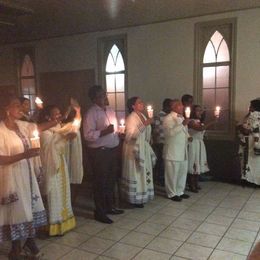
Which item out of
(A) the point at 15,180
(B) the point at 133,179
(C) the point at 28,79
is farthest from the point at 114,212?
(C) the point at 28,79

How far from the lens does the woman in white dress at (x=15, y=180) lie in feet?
8.91

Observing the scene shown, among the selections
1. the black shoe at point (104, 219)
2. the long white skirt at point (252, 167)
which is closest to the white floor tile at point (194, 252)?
the black shoe at point (104, 219)

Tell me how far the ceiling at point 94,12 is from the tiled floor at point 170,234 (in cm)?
287

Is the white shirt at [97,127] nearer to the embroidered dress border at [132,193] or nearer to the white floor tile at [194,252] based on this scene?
the embroidered dress border at [132,193]

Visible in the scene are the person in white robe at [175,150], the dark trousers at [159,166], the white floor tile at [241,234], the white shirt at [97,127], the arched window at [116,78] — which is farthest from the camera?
the arched window at [116,78]

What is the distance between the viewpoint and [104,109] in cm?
394

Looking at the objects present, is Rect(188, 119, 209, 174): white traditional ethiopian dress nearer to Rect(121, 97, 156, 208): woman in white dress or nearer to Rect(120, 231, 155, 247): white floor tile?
Rect(121, 97, 156, 208): woman in white dress

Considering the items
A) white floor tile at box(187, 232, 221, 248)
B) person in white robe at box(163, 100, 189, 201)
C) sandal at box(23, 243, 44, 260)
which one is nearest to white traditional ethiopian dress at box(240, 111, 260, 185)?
person in white robe at box(163, 100, 189, 201)

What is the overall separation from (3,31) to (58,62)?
1290mm

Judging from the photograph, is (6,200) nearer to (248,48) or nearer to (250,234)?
(250,234)

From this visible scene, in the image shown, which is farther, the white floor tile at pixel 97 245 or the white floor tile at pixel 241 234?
the white floor tile at pixel 241 234

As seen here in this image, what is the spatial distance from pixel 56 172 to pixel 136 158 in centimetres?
122

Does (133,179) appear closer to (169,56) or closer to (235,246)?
(235,246)

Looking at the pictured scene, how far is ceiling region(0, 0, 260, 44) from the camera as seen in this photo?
467 centimetres
